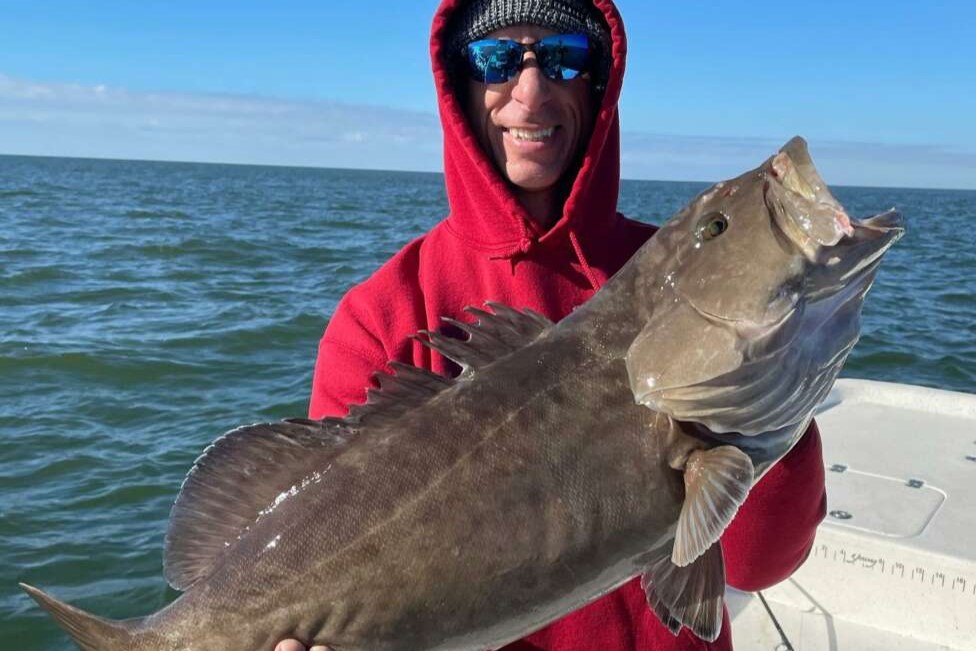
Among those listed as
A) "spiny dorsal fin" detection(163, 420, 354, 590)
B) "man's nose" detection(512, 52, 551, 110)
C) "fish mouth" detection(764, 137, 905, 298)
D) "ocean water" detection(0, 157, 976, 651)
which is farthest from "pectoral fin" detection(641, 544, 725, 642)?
"ocean water" detection(0, 157, 976, 651)

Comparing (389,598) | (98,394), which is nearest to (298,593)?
(389,598)

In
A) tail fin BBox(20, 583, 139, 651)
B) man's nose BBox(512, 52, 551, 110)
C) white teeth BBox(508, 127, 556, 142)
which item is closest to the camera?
tail fin BBox(20, 583, 139, 651)

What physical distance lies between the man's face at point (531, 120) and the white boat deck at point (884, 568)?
3.03 meters

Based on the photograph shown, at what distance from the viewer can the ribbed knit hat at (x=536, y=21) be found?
10.5 feet

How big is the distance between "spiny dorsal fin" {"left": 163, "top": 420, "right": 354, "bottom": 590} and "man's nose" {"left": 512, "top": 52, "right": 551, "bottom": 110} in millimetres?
1321

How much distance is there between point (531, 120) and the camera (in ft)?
10.4

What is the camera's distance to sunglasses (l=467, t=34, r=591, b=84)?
3.18 m

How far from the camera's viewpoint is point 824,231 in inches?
85.9

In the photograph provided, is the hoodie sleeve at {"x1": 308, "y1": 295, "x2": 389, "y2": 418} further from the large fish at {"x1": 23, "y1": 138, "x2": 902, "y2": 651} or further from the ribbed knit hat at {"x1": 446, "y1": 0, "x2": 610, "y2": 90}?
the ribbed knit hat at {"x1": 446, "y1": 0, "x2": 610, "y2": 90}

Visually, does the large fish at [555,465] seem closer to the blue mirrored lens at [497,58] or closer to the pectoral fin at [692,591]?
the pectoral fin at [692,591]

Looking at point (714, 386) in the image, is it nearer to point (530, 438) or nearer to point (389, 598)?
point (530, 438)

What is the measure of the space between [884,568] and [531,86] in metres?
3.49

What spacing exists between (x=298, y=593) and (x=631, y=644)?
1.18m

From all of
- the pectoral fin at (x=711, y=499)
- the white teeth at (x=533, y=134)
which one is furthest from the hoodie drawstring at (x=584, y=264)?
the pectoral fin at (x=711, y=499)
